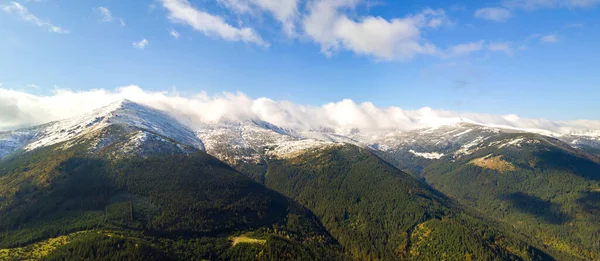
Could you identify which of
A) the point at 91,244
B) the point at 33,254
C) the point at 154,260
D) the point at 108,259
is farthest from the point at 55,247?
the point at 154,260

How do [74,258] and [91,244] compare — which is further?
[91,244]

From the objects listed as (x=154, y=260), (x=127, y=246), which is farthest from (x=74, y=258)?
(x=154, y=260)

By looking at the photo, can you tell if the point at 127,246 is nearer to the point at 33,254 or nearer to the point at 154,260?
the point at 154,260

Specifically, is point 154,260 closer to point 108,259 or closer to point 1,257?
point 108,259

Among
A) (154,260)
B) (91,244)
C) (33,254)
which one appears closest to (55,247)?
(33,254)

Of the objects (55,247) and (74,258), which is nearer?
(74,258)

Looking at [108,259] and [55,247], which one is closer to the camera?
[108,259]

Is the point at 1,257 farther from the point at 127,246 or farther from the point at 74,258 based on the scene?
the point at 127,246
